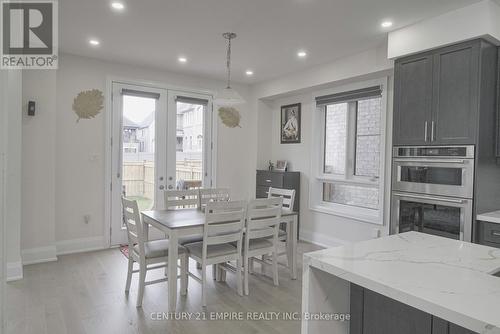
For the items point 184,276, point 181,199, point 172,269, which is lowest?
point 184,276

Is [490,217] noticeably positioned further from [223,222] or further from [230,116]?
[230,116]

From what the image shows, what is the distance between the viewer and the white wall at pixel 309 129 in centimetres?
406

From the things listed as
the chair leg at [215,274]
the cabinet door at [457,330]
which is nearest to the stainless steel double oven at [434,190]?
the chair leg at [215,274]

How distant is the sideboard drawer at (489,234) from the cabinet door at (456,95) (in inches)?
28.3

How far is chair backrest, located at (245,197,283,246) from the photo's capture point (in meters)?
3.11

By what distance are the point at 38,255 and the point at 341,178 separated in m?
4.18

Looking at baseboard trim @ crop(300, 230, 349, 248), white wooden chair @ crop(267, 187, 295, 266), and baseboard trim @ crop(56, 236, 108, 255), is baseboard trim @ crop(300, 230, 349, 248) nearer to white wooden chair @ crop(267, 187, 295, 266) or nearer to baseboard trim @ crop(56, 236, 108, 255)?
white wooden chair @ crop(267, 187, 295, 266)

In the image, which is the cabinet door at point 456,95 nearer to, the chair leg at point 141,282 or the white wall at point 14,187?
the chair leg at point 141,282

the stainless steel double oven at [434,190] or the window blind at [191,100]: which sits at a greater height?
the window blind at [191,100]

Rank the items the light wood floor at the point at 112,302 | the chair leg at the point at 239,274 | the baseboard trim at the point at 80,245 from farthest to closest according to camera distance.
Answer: the baseboard trim at the point at 80,245 < the chair leg at the point at 239,274 < the light wood floor at the point at 112,302

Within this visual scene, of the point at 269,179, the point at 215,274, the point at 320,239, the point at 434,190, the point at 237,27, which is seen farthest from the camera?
the point at 269,179

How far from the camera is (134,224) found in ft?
9.33

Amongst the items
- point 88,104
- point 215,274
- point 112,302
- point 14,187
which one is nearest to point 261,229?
point 215,274

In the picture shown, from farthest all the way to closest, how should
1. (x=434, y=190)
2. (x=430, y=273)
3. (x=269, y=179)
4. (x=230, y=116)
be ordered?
1. (x=230, y=116)
2. (x=269, y=179)
3. (x=434, y=190)
4. (x=430, y=273)
